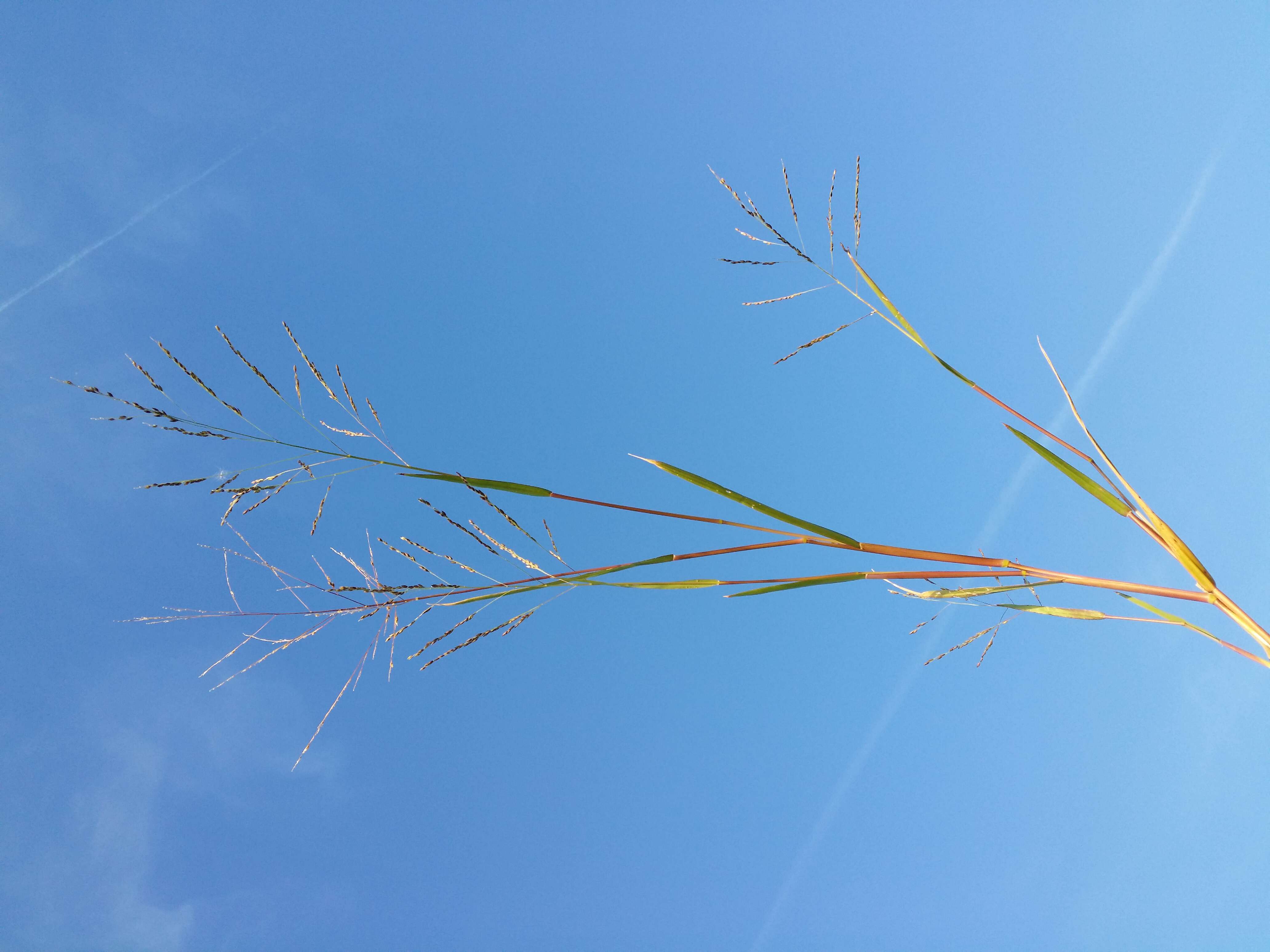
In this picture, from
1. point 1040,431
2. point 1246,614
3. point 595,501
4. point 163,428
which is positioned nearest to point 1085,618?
point 1246,614

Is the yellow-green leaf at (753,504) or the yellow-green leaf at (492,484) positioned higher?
the yellow-green leaf at (753,504)

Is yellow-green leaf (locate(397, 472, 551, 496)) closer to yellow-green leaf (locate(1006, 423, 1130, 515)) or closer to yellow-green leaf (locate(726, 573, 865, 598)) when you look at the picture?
yellow-green leaf (locate(726, 573, 865, 598))

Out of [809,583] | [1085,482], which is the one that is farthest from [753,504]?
[1085,482]

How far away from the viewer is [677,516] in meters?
1.36

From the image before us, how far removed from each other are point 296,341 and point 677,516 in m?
0.97

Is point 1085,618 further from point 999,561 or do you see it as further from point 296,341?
point 296,341

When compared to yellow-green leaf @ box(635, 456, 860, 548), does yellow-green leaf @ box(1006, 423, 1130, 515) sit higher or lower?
higher

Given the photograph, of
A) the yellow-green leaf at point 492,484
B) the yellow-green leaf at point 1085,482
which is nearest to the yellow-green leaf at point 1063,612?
the yellow-green leaf at point 1085,482

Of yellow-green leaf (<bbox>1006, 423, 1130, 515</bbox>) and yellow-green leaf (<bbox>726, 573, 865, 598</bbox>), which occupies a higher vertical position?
yellow-green leaf (<bbox>1006, 423, 1130, 515</bbox>)

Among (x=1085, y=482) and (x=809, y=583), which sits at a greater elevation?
(x=1085, y=482)

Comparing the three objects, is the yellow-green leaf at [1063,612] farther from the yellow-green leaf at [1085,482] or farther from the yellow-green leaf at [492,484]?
the yellow-green leaf at [492,484]

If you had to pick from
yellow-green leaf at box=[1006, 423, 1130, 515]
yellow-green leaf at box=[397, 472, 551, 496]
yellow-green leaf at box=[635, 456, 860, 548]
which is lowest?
yellow-green leaf at box=[397, 472, 551, 496]

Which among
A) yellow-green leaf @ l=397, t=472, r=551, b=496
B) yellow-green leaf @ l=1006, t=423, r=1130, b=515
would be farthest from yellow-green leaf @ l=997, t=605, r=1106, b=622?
yellow-green leaf @ l=397, t=472, r=551, b=496

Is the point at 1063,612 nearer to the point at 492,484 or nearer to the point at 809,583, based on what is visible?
the point at 809,583
